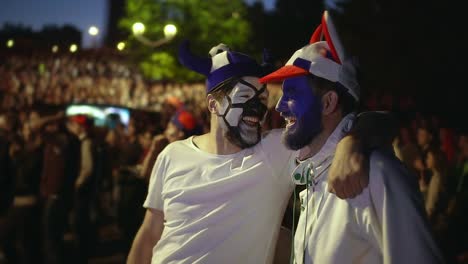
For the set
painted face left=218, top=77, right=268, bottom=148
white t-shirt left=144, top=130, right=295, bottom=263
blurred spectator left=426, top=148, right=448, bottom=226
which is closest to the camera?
white t-shirt left=144, top=130, right=295, bottom=263

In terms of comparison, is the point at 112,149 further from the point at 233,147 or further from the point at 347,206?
the point at 347,206

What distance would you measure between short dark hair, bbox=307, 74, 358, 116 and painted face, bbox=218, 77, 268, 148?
952mm

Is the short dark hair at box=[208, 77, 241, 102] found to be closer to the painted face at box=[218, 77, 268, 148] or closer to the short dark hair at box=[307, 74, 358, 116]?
the painted face at box=[218, 77, 268, 148]

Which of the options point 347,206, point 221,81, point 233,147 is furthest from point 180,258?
point 347,206

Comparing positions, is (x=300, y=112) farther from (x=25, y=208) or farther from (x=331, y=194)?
(x=25, y=208)

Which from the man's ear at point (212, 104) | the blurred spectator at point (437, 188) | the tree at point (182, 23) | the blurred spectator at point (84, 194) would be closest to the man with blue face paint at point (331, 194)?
the man's ear at point (212, 104)

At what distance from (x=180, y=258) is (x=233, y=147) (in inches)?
25.5

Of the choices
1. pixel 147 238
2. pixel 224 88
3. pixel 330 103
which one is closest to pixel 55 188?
pixel 147 238

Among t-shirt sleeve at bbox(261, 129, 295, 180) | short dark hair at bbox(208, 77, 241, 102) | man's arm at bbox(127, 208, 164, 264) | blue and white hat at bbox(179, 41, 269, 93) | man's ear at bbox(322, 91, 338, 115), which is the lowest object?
man's arm at bbox(127, 208, 164, 264)

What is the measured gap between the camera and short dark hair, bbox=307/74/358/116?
2.49 metres

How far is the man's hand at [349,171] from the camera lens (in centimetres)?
205

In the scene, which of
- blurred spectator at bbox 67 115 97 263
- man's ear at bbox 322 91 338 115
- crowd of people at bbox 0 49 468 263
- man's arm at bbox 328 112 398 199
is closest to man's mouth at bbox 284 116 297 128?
man's ear at bbox 322 91 338 115

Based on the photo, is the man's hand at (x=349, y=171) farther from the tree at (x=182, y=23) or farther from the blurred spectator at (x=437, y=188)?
the tree at (x=182, y=23)

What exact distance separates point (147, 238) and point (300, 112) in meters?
1.39
